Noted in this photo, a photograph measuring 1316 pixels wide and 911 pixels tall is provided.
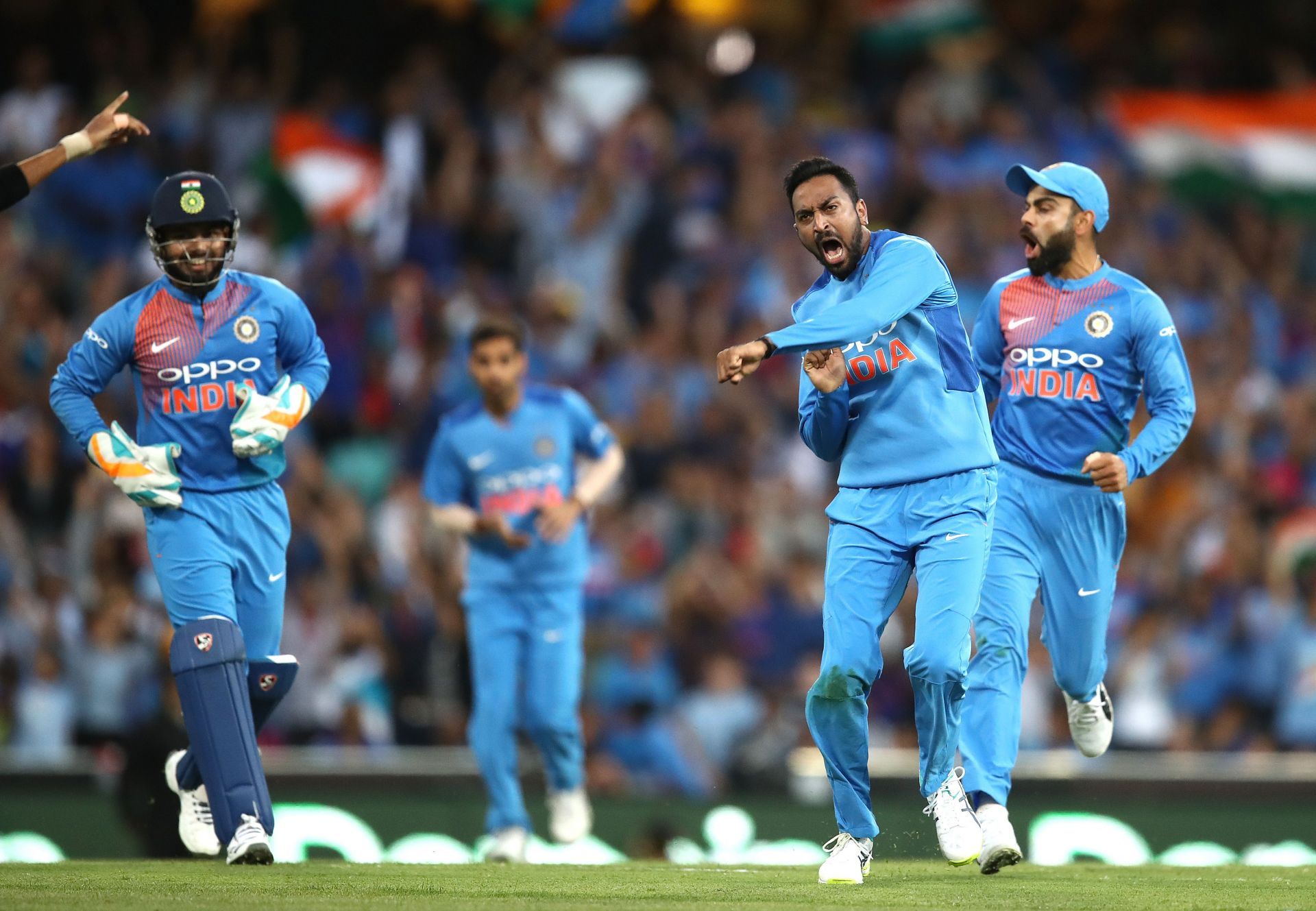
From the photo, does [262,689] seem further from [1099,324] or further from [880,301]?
[1099,324]

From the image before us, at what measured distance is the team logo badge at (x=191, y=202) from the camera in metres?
7.93

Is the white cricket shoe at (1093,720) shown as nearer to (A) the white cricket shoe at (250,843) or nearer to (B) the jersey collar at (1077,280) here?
(B) the jersey collar at (1077,280)

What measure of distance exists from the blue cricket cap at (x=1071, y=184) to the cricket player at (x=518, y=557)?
10.6ft

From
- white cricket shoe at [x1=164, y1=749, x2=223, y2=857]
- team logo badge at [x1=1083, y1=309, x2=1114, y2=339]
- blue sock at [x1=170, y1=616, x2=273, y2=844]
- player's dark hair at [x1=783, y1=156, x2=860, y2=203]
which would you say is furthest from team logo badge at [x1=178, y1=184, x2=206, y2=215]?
team logo badge at [x1=1083, y1=309, x2=1114, y2=339]

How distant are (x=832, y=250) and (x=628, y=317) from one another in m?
9.41

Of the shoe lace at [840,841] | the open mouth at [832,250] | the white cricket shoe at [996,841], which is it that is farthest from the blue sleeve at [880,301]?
the white cricket shoe at [996,841]

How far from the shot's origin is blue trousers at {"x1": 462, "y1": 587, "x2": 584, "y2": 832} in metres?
10.3

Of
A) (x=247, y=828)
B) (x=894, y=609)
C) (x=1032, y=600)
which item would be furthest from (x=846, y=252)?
(x=247, y=828)

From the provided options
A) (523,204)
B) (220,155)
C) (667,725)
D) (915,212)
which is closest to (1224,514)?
(915,212)

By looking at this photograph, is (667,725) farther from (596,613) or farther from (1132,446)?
(1132,446)

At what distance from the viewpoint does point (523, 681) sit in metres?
10.6

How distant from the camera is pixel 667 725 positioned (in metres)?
13.0

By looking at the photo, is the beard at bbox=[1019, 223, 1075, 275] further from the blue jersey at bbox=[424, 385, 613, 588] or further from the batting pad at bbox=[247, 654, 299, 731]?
the batting pad at bbox=[247, 654, 299, 731]

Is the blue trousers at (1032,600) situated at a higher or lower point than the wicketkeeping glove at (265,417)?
lower
